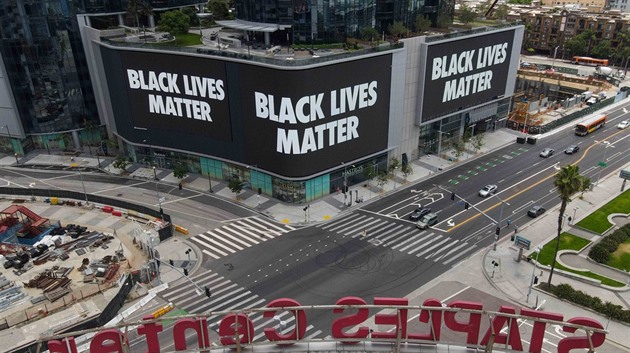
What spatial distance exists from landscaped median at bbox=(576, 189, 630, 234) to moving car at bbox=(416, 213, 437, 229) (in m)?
24.3

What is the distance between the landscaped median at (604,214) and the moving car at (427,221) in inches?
956

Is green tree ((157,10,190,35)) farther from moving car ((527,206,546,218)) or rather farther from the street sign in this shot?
the street sign

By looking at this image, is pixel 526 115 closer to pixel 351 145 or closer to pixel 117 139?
pixel 351 145

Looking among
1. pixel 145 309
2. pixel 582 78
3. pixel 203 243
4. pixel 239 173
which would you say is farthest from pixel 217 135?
pixel 582 78

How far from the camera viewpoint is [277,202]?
90375 millimetres

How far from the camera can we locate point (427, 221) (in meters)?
81.8

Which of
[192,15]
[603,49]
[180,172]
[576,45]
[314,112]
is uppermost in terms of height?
[192,15]

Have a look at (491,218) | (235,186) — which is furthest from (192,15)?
(491,218)

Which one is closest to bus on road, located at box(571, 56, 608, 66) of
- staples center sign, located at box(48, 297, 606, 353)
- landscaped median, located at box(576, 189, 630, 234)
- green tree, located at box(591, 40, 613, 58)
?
green tree, located at box(591, 40, 613, 58)

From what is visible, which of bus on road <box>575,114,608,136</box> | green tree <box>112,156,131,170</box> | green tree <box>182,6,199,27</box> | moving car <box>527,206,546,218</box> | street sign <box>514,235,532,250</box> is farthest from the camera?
green tree <box>182,6,199,27</box>

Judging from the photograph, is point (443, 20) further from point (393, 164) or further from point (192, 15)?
point (192, 15)

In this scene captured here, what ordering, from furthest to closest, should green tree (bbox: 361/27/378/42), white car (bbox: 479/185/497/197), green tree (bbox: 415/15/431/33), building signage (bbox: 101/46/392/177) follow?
1. green tree (bbox: 415/15/431/33)
2. green tree (bbox: 361/27/378/42)
3. white car (bbox: 479/185/497/197)
4. building signage (bbox: 101/46/392/177)

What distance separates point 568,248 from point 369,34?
5336 cm

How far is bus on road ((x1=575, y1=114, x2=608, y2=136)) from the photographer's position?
12093 centimetres
